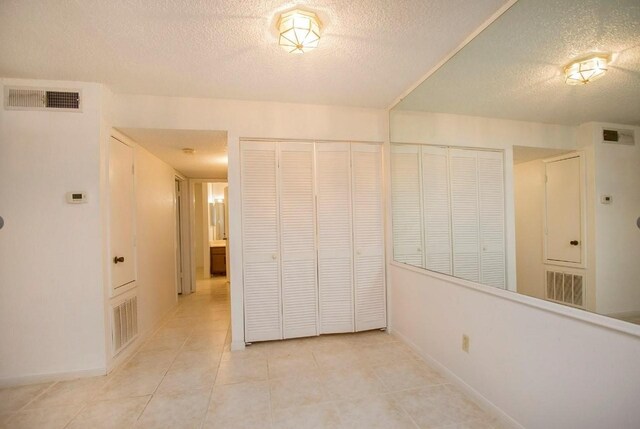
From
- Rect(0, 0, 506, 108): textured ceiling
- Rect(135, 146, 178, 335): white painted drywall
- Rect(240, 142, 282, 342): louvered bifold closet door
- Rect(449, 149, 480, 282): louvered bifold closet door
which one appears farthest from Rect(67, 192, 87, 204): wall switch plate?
Rect(449, 149, 480, 282): louvered bifold closet door

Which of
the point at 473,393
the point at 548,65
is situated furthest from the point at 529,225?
the point at 473,393

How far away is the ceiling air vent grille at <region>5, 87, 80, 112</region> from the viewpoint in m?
2.24

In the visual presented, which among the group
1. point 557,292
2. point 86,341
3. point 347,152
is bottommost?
point 86,341

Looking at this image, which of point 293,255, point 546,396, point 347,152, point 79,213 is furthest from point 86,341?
point 546,396

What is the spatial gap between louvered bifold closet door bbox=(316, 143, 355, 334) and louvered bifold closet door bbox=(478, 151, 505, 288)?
1329 millimetres

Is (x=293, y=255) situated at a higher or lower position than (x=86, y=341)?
higher

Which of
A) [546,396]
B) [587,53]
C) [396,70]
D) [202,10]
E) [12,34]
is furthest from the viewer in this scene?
[396,70]

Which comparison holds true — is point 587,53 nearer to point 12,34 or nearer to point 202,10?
point 202,10

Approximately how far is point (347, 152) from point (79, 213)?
254 cm

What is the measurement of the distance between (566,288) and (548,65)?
1.21m

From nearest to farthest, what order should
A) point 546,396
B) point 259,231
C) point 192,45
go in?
point 546,396 < point 192,45 < point 259,231

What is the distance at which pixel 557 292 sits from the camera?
4.73 ft

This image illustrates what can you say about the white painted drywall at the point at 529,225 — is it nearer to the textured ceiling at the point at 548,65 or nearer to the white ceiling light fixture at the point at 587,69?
the textured ceiling at the point at 548,65

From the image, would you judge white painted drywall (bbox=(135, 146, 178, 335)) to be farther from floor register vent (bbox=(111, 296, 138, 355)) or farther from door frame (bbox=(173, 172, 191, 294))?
door frame (bbox=(173, 172, 191, 294))
